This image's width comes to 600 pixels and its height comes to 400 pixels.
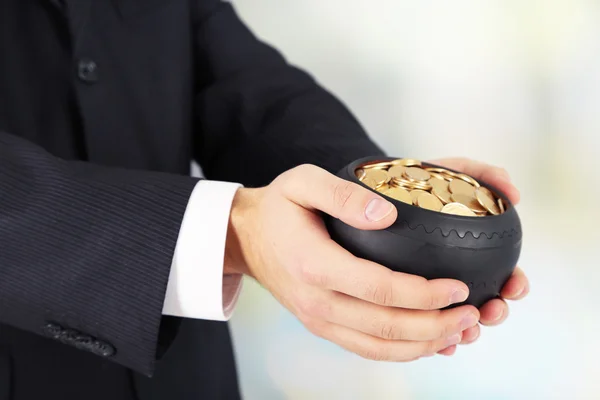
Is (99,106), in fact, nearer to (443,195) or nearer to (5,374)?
(5,374)

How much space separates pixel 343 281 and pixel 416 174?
12 centimetres

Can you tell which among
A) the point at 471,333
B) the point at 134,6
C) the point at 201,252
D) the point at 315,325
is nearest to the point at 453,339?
the point at 471,333

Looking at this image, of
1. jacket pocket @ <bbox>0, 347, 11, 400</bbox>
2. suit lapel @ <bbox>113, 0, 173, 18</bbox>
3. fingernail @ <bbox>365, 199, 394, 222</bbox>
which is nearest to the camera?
fingernail @ <bbox>365, 199, 394, 222</bbox>

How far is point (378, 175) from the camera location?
0.49m

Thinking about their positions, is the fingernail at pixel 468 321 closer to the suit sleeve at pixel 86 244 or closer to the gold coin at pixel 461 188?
the gold coin at pixel 461 188

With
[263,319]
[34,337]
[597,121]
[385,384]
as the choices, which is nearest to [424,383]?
[385,384]

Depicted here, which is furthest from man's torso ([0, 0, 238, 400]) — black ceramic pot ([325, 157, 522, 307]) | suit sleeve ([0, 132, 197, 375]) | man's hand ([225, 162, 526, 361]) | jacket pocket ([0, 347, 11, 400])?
black ceramic pot ([325, 157, 522, 307])

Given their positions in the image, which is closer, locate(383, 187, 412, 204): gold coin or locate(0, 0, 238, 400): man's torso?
locate(383, 187, 412, 204): gold coin

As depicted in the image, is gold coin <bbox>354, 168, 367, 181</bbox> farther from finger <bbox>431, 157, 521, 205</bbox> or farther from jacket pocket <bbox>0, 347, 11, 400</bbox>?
jacket pocket <bbox>0, 347, 11, 400</bbox>

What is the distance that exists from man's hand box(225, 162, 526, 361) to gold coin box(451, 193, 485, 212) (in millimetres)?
70

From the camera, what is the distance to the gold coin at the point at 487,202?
0.48 meters

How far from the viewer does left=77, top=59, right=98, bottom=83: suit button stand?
2.26ft

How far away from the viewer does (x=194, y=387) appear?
806 mm

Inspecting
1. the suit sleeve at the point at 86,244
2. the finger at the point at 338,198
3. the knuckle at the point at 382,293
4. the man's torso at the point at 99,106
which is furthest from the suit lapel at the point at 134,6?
the knuckle at the point at 382,293
